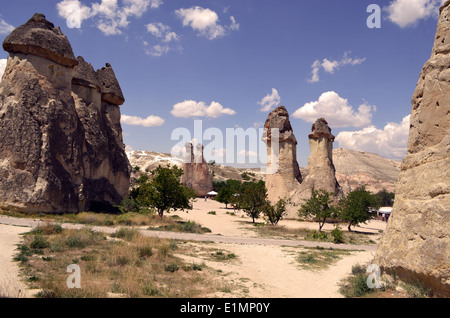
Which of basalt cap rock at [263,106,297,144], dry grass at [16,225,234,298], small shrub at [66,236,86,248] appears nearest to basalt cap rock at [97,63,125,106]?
basalt cap rock at [263,106,297,144]

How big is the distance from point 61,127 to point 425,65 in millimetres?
21796

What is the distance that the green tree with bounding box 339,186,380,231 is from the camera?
23.7 metres

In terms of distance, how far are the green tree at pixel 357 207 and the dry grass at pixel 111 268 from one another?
16.0 meters

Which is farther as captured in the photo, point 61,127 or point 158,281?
point 61,127

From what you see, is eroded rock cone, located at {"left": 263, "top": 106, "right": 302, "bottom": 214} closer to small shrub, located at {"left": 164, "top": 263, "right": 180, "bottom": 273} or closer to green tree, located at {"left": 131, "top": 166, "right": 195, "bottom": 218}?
green tree, located at {"left": 131, "top": 166, "right": 195, "bottom": 218}

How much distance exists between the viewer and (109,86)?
31.0m

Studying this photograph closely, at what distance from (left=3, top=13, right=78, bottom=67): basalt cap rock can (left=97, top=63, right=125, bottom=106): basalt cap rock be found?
7.37 meters

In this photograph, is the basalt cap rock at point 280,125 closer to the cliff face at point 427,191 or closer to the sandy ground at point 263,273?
the sandy ground at point 263,273

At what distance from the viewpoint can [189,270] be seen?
9.04 m

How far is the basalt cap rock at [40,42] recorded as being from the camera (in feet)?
68.8

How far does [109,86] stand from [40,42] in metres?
9.72
